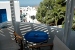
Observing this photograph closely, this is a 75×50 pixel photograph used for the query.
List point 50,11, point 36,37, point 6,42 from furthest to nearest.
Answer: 1. point 50,11
2. point 6,42
3. point 36,37

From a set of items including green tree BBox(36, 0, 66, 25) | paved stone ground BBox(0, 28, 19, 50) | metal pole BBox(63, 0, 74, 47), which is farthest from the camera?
green tree BBox(36, 0, 66, 25)

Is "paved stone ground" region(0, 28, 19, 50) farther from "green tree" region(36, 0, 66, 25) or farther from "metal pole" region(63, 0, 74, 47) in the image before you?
"green tree" region(36, 0, 66, 25)

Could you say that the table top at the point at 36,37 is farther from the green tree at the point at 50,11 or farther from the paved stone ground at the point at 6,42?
the green tree at the point at 50,11

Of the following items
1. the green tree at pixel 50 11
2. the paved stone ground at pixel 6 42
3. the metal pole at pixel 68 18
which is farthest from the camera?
the green tree at pixel 50 11

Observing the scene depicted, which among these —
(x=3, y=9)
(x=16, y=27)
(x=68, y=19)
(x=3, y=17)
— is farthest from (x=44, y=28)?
(x=3, y=9)

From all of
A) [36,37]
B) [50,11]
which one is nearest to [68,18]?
[36,37]

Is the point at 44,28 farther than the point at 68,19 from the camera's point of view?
Yes

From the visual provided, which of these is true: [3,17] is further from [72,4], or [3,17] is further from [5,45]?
[72,4]

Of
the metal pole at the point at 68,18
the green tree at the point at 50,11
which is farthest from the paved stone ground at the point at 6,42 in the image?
the green tree at the point at 50,11

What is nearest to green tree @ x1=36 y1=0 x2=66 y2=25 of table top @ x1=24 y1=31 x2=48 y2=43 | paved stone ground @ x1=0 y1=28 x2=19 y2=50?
paved stone ground @ x1=0 y1=28 x2=19 y2=50

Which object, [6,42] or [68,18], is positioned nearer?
[68,18]

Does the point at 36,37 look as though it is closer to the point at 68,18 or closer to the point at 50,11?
the point at 68,18

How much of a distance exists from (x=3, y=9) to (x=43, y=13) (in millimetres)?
6131

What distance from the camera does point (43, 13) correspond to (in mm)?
12227
